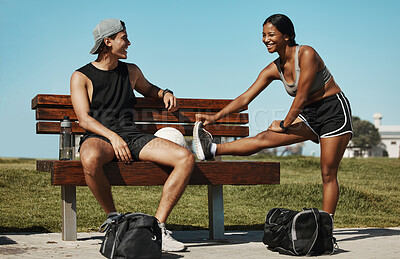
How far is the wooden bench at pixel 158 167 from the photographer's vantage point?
426cm

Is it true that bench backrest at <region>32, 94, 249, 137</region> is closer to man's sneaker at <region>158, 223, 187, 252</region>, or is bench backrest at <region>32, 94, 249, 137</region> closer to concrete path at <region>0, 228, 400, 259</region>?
concrete path at <region>0, 228, 400, 259</region>

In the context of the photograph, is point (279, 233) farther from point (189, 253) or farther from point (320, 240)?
point (189, 253)

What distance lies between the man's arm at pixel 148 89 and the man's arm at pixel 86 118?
1.65ft

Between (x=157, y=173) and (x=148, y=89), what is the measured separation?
112cm

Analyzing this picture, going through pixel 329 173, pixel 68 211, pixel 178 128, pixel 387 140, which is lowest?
pixel 68 211

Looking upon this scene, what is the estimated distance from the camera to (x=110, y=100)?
458cm

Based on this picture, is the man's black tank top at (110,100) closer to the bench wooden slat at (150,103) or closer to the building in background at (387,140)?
the bench wooden slat at (150,103)

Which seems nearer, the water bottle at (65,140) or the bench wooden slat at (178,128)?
the water bottle at (65,140)

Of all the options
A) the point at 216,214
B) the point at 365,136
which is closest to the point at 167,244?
the point at 216,214

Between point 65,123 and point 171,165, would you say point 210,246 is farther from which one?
point 65,123

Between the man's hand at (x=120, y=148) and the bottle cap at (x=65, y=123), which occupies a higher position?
the bottle cap at (x=65, y=123)

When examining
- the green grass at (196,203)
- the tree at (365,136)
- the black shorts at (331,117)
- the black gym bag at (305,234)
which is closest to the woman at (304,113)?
the black shorts at (331,117)

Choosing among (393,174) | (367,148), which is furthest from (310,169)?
(367,148)

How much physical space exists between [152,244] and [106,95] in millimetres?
1499
